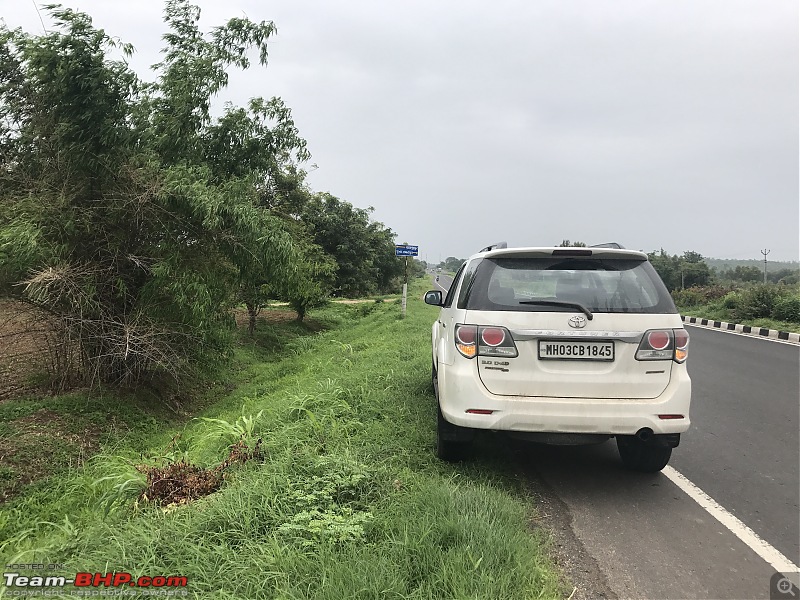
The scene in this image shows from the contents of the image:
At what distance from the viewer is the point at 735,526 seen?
305 cm

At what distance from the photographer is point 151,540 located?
2570 millimetres

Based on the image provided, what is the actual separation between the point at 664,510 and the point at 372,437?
87.3 inches

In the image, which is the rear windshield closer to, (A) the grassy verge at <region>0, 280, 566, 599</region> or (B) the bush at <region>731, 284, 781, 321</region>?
(A) the grassy verge at <region>0, 280, 566, 599</region>

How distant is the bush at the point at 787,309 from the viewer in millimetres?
15290

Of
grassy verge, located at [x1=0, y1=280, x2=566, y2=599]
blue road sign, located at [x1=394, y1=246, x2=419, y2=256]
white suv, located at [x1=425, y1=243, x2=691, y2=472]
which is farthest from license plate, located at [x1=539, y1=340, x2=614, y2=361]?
blue road sign, located at [x1=394, y1=246, x2=419, y2=256]

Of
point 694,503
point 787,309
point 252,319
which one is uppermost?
point 787,309

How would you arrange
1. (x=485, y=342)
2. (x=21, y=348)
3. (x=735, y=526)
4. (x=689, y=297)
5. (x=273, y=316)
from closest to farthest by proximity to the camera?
1. (x=735, y=526)
2. (x=485, y=342)
3. (x=21, y=348)
4. (x=273, y=316)
5. (x=689, y=297)

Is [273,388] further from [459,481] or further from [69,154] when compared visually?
[459,481]

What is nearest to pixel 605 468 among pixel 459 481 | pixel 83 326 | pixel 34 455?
pixel 459 481

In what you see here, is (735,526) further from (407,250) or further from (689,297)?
(689,297)

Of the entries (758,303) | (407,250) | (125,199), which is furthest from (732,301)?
(125,199)

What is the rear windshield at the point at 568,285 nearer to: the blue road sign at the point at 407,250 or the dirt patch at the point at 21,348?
the dirt patch at the point at 21,348

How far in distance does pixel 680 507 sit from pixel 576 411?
3.41 feet

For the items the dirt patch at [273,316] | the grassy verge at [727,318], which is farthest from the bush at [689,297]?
the dirt patch at [273,316]
